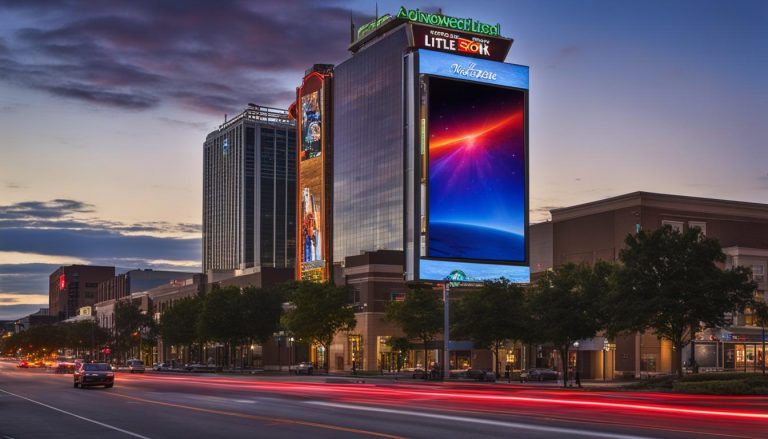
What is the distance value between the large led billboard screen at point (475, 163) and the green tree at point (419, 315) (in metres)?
13.7

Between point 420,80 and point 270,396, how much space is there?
7769 cm

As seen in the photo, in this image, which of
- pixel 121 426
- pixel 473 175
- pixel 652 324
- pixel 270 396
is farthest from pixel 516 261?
pixel 121 426

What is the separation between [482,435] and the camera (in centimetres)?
2712

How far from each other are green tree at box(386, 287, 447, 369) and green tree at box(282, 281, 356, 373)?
30.5 ft

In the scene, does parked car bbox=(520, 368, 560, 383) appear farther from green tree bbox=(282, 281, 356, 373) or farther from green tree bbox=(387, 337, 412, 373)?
green tree bbox=(282, 281, 356, 373)

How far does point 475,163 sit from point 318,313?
3187 cm

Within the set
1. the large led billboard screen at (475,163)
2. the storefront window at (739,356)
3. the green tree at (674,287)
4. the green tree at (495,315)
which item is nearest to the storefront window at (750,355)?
the storefront window at (739,356)

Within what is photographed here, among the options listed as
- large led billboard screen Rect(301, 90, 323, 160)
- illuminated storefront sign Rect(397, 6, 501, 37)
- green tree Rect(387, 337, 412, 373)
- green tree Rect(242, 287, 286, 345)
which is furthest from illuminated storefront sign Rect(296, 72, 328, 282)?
green tree Rect(387, 337, 412, 373)

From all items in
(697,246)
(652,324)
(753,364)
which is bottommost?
(753,364)

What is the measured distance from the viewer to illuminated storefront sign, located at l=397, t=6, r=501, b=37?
14412cm

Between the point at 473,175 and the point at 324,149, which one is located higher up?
the point at 324,149

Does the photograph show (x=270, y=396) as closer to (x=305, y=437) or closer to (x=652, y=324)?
(x=305, y=437)

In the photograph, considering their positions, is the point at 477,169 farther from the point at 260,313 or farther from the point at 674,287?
the point at 674,287

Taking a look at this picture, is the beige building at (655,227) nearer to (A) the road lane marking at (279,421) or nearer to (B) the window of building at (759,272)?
(B) the window of building at (759,272)
